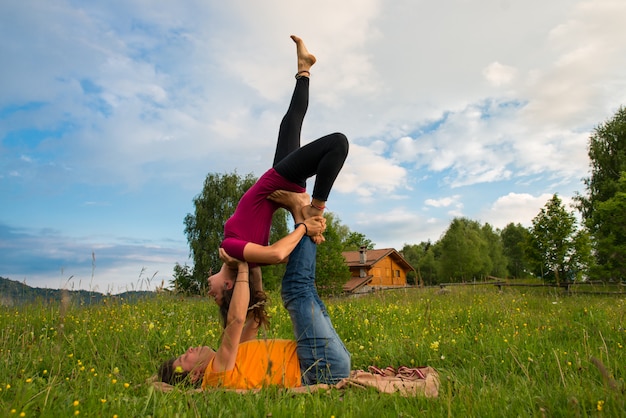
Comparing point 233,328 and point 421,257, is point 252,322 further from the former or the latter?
point 421,257

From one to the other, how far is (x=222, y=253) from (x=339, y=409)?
174cm

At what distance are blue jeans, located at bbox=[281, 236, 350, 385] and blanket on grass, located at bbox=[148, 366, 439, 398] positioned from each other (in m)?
0.18

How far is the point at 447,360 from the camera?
17.3 feet

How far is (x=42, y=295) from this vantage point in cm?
853

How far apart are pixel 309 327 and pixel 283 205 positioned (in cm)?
126

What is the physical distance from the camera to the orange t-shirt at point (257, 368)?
3674 mm

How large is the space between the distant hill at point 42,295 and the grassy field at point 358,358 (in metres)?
0.20

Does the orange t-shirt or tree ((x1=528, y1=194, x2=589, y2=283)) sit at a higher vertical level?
tree ((x1=528, y1=194, x2=589, y2=283))

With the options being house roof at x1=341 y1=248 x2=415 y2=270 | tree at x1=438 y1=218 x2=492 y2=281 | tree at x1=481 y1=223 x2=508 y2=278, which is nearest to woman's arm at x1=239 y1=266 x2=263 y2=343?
house roof at x1=341 y1=248 x2=415 y2=270

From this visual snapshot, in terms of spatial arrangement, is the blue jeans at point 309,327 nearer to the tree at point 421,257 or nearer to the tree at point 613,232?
the tree at point 613,232

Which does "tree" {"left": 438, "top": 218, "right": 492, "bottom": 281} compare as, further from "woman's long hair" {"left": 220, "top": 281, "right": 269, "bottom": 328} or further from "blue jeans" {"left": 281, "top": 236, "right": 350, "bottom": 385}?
"blue jeans" {"left": 281, "top": 236, "right": 350, "bottom": 385}

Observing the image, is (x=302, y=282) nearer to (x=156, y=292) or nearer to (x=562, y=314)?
(x=156, y=292)

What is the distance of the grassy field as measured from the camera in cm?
281

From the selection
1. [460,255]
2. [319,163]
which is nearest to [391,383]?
[319,163]
